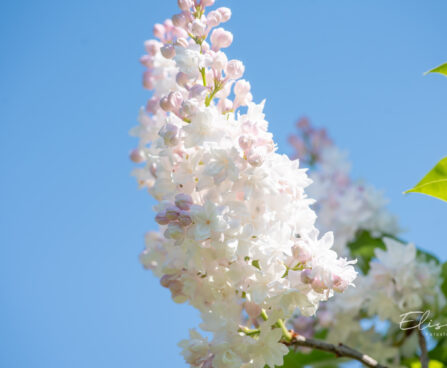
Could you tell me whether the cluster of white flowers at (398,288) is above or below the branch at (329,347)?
above

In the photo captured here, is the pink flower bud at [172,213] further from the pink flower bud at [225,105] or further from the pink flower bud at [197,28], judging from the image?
the pink flower bud at [197,28]

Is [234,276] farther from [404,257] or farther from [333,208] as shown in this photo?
[333,208]

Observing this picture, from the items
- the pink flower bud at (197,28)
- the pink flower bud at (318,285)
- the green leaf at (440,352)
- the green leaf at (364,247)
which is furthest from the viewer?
the green leaf at (364,247)

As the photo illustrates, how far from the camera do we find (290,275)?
3.88 feet

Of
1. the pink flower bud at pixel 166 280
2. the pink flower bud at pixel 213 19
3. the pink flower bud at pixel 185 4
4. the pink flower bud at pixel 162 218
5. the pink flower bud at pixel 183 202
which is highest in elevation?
the pink flower bud at pixel 185 4

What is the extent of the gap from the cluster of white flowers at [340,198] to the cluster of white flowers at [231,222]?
1.42m

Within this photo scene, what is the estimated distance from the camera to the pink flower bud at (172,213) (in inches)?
45.8

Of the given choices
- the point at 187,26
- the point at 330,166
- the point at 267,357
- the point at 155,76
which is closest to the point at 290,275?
the point at 267,357

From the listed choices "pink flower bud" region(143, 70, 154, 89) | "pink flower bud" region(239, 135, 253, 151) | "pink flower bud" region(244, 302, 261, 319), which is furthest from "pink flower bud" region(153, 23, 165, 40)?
"pink flower bud" region(244, 302, 261, 319)

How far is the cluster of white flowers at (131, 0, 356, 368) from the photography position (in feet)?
3.75

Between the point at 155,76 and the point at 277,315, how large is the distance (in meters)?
0.94

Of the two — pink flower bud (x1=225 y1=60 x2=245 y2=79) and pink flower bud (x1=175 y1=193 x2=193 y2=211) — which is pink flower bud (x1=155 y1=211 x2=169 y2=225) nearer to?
pink flower bud (x1=175 y1=193 x2=193 y2=211)

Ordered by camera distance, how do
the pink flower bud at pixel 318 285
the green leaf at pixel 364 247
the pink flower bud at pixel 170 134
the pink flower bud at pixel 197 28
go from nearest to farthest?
the pink flower bud at pixel 318 285 → the pink flower bud at pixel 170 134 → the pink flower bud at pixel 197 28 → the green leaf at pixel 364 247

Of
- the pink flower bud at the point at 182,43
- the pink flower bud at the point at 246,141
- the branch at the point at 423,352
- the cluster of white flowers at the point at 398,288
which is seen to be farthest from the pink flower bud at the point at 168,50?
the branch at the point at 423,352
